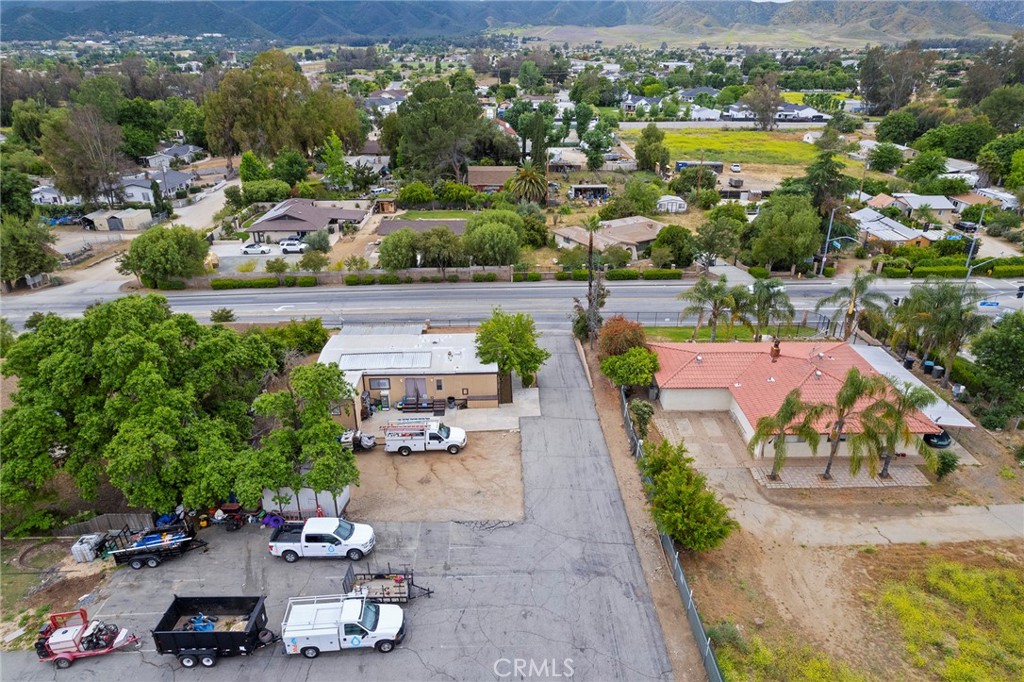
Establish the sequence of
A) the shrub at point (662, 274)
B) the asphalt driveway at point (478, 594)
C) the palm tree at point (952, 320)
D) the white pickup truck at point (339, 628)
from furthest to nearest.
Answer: the shrub at point (662, 274), the palm tree at point (952, 320), the white pickup truck at point (339, 628), the asphalt driveway at point (478, 594)

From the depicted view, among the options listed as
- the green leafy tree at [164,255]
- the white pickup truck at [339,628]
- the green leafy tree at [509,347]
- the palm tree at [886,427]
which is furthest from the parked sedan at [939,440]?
the green leafy tree at [164,255]

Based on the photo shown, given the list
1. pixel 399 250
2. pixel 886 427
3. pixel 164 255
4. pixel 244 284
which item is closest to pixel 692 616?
pixel 886 427

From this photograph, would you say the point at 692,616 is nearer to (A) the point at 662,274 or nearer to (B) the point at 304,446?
(B) the point at 304,446

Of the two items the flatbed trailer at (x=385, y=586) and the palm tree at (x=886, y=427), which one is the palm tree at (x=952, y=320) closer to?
the palm tree at (x=886, y=427)

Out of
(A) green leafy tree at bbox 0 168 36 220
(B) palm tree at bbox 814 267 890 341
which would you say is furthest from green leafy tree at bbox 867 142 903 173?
(A) green leafy tree at bbox 0 168 36 220

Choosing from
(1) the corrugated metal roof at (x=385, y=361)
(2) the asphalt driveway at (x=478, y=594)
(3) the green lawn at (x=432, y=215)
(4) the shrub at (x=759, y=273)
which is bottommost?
(2) the asphalt driveway at (x=478, y=594)

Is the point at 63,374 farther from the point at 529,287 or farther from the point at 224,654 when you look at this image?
the point at 529,287

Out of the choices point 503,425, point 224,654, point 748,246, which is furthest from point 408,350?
point 748,246

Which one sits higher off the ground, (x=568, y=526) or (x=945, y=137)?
(x=945, y=137)
